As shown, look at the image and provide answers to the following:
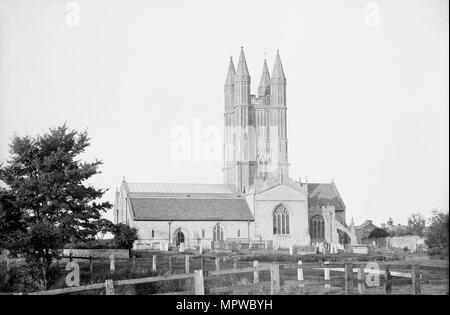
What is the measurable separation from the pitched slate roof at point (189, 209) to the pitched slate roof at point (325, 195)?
40.9 ft

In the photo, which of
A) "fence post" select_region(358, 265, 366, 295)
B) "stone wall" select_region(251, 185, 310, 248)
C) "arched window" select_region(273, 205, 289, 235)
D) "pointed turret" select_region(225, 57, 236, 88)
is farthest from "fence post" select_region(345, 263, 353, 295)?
"pointed turret" select_region(225, 57, 236, 88)

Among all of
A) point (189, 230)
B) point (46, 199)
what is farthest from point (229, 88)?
point (46, 199)

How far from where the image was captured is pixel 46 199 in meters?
20.5

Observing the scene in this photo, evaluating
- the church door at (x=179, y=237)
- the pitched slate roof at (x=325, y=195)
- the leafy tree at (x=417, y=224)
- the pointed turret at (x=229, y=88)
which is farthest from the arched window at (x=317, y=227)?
the pointed turret at (x=229, y=88)

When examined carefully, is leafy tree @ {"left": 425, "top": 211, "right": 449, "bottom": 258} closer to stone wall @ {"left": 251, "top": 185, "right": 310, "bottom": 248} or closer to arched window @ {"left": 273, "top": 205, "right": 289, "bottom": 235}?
stone wall @ {"left": 251, "top": 185, "right": 310, "bottom": 248}

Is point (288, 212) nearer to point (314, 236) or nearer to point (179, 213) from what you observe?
point (314, 236)

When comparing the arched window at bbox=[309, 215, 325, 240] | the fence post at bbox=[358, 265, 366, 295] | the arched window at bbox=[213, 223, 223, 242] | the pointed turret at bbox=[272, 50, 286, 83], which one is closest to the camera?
the fence post at bbox=[358, 265, 366, 295]

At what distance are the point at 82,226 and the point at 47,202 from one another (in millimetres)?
1511

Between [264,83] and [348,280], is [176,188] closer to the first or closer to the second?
[264,83]

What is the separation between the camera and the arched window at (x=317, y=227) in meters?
65.1

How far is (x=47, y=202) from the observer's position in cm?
2042

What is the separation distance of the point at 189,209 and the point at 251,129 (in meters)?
22.3

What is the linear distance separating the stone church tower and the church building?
0.13 m

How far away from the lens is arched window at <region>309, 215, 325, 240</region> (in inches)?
2562
